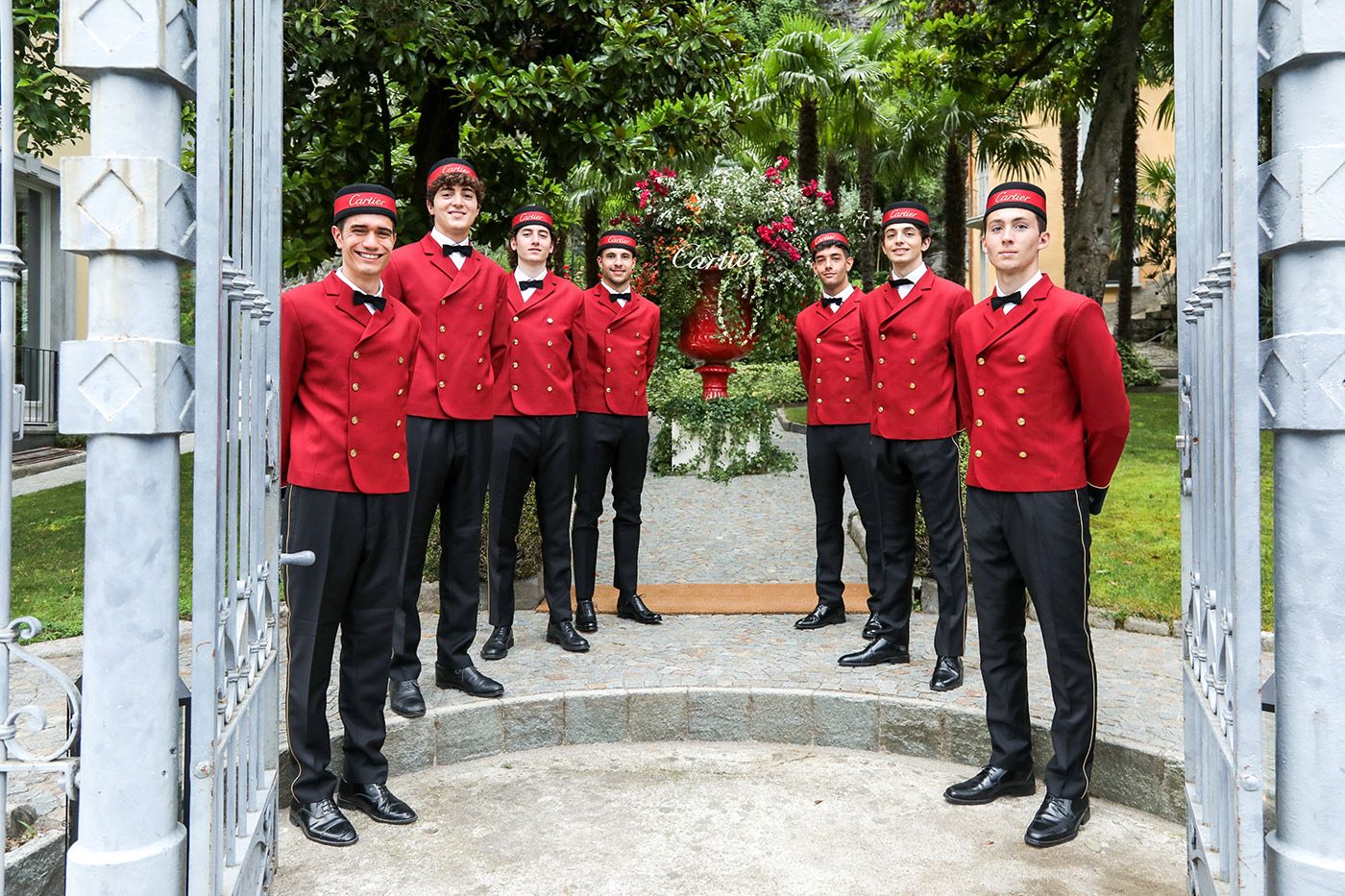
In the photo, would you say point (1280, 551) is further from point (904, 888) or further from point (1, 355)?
point (1, 355)

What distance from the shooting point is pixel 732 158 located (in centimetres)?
2519

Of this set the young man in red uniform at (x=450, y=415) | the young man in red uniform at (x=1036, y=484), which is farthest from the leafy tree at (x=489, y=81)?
the young man in red uniform at (x=1036, y=484)

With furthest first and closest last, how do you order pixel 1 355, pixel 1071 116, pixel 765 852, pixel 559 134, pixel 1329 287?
pixel 1071 116, pixel 559 134, pixel 765 852, pixel 1329 287, pixel 1 355

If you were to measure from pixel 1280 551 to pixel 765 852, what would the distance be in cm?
206

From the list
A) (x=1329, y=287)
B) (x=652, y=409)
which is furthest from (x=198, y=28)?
(x=652, y=409)

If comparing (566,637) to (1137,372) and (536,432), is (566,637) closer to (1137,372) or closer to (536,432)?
(536,432)

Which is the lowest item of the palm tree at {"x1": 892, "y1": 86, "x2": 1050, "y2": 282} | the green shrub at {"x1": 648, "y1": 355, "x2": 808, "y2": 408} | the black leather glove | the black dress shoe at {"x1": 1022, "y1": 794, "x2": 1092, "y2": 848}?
the black dress shoe at {"x1": 1022, "y1": 794, "x2": 1092, "y2": 848}

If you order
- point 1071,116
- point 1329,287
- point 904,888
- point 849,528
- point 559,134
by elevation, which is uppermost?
point 1071,116

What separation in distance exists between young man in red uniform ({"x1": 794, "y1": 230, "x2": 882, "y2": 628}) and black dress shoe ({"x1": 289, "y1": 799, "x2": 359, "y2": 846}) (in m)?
3.09

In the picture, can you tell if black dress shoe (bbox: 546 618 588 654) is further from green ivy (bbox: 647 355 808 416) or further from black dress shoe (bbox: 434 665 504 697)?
green ivy (bbox: 647 355 808 416)

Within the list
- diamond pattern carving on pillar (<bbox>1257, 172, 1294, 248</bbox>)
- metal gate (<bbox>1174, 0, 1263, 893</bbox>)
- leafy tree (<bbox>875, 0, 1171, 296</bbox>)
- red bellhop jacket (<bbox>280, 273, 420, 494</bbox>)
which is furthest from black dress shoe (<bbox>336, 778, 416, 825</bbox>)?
leafy tree (<bbox>875, 0, 1171, 296</bbox>)

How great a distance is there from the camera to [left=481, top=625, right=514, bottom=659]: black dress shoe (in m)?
5.44

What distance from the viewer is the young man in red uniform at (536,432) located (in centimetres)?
558

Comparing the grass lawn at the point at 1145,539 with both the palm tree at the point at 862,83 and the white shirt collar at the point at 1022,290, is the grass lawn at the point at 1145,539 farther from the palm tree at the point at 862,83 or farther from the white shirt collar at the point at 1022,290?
the palm tree at the point at 862,83
